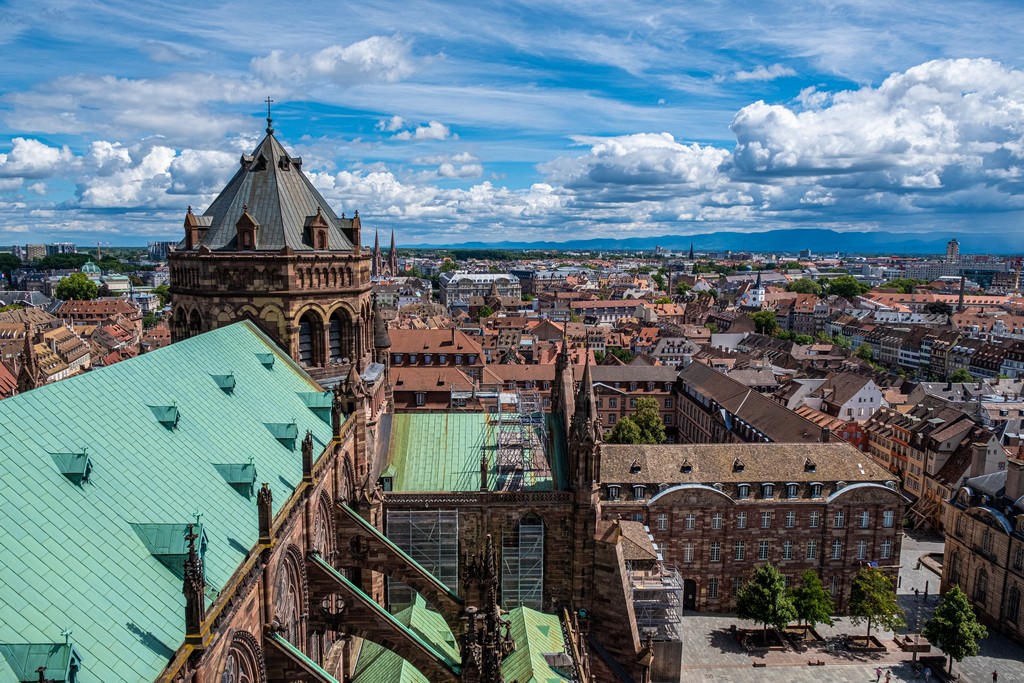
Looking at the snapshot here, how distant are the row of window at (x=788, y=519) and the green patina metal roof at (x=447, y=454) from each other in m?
20.5

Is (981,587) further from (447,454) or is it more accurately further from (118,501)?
(118,501)

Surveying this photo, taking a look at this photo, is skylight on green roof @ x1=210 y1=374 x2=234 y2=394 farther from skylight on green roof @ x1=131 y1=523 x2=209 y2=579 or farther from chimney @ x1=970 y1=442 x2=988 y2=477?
chimney @ x1=970 y1=442 x2=988 y2=477

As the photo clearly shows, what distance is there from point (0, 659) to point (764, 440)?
80.2 m

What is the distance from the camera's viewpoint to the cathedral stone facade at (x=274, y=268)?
38938 millimetres

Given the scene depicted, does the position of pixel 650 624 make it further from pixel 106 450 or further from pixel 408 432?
pixel 106 450

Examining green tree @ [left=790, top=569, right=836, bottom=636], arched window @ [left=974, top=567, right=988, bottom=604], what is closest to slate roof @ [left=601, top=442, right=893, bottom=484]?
→ green tree @ [left=790, top=569, right=836, bottom=636]

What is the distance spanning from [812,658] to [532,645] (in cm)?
3121

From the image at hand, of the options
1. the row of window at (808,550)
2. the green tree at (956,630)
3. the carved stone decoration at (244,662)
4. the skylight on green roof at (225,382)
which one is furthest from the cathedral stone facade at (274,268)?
the green tree at (956,630)

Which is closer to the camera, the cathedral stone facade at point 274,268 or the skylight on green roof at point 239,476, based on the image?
the skylight on green roof at point 239,476

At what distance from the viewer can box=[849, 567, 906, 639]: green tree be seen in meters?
55.7

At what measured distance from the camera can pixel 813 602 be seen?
56.8 meters

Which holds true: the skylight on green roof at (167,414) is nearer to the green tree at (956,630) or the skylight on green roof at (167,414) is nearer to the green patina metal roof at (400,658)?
the green patina metal roof at (400,658)

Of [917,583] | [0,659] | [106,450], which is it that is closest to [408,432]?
[106,450]

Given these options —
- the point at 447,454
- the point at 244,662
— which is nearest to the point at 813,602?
the point at 447,454
